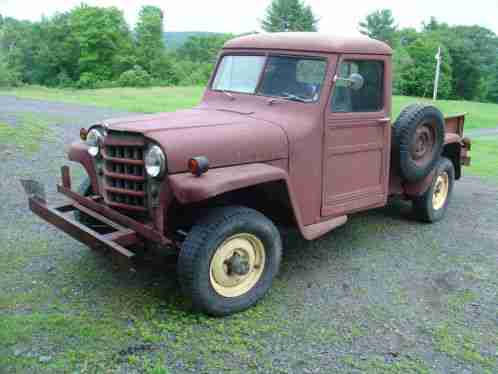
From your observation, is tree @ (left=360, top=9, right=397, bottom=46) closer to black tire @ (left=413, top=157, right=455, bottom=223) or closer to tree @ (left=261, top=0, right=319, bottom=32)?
tree @ (left=261, top=0, right=319, bottom=32)

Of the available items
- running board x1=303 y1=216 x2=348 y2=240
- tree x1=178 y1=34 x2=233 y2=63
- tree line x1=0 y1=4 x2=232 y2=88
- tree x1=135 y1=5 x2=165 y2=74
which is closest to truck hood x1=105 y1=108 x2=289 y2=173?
running board x1=303 y1=216 x2=348 y2=240

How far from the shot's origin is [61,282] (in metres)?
4.13

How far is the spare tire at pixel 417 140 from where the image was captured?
5.16 meters

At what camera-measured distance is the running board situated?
4275 millimetres

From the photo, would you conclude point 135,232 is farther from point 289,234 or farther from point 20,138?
point 20,138

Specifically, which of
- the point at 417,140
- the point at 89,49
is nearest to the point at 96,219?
the point at 417,140

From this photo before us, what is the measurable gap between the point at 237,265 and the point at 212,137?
0.94 metres

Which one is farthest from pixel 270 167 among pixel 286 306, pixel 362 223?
pixel 362 223

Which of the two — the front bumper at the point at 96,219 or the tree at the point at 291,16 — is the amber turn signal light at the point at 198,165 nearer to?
the front bumper at the point at 96,219

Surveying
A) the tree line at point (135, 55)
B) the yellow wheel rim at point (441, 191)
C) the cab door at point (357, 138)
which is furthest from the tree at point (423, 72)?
the cab door at point (357, 138)

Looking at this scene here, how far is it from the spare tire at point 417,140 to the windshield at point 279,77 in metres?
1.27

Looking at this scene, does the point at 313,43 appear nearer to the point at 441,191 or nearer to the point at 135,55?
the point at 441,191

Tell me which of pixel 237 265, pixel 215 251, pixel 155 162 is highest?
pixel 155 162

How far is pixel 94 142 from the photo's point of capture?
13.2 feet
